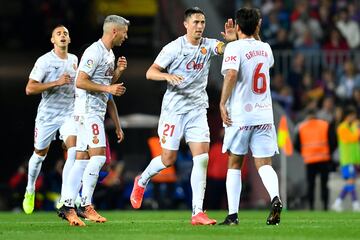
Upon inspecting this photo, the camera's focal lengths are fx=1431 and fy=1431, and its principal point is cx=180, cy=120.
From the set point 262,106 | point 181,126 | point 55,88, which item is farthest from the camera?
point 55,88

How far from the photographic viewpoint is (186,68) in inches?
698

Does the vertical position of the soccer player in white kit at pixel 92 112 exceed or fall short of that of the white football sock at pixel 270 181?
it exceeds it

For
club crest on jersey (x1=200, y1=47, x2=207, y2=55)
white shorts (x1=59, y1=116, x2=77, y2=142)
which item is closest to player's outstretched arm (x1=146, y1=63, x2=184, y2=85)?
club crest on jersey (x1=200, y1=47, x2=207, y2=55)

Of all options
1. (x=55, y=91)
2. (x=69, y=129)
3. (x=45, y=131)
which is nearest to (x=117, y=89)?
(x=69, y=129)

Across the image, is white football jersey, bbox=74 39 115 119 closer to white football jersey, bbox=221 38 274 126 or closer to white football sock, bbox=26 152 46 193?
white football jersey, bbox=221 38 274 126

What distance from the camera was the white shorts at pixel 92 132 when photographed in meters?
18.0

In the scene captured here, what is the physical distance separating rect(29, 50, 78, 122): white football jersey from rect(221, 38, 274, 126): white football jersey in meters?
3.66

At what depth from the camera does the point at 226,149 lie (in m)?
17.0

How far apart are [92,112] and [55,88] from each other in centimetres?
207

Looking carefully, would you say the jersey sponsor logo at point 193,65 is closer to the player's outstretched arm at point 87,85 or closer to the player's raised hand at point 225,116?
the player's outstretched arm at point 87,85

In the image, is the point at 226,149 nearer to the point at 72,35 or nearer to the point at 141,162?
the point at 141,162

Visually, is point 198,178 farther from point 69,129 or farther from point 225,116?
point 69,129

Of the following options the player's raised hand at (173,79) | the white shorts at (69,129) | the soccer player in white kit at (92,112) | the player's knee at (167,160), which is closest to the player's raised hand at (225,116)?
the player's raised hand at (173,79)

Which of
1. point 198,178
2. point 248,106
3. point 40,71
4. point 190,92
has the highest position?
point 40,71
